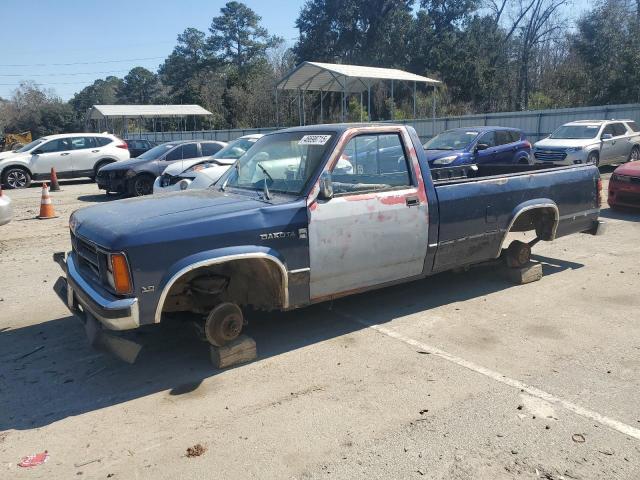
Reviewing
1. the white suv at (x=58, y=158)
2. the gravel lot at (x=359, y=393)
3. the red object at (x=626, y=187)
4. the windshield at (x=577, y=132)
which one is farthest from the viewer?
the white suv at (x=58, y=158)

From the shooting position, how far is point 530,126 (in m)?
24.8

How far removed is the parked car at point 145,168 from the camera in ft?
48.6

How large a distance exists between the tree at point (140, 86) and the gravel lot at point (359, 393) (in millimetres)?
96903

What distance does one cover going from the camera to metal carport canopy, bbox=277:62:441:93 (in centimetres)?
2312

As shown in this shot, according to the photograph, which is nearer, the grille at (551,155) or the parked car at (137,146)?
the grille at (551,155)

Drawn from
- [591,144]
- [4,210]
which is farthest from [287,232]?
[591,144]

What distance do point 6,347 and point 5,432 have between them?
63.3 inches

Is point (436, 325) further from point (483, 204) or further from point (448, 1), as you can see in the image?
point (448, 1)

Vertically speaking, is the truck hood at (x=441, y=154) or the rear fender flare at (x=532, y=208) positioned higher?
the truck hood at (x=441, y=154)

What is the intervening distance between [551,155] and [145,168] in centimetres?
1197

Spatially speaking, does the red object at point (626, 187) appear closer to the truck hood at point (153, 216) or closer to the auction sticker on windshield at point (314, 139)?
the auction sticker on windshield at point (314, 139)

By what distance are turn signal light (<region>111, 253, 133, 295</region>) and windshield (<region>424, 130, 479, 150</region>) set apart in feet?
39.3

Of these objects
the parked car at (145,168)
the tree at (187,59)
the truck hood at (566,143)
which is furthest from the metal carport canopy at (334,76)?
the tree at (187,59)

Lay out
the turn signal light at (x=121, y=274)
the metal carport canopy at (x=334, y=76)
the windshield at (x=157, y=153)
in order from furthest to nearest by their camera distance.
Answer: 1. the metal carport canopy at (x=334, y=76)
2. the windshield at (x=157, y=153)
3. the turn signal light at (x=121, y=274)
